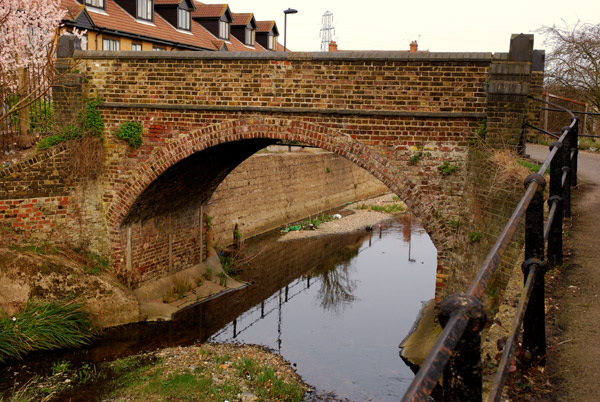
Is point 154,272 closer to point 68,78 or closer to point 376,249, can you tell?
point 68,78

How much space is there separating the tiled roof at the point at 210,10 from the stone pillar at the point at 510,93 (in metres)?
25.8

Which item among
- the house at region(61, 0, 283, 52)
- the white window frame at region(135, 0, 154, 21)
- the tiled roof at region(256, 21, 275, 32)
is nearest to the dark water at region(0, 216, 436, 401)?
the house at region(61, 0, 283, 52)

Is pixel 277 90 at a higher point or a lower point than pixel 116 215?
higher

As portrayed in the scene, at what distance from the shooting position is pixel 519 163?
8969 mm

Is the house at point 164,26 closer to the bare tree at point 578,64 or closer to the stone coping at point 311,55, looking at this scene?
the stone coping at point 311,55

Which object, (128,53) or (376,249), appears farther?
(376,249)

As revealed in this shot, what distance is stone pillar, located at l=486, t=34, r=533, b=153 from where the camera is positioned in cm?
900

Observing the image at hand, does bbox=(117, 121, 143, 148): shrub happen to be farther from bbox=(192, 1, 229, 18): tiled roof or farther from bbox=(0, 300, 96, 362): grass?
bbox=(192, 1, 229, 18): tiled roof

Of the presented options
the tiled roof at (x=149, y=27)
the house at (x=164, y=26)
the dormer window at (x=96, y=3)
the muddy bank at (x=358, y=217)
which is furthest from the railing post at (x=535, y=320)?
the dormer window at (x=96, y=3)

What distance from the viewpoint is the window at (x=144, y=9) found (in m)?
26.6

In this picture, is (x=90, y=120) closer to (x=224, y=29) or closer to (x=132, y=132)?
(x=132, y=132)

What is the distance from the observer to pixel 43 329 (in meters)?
10.8

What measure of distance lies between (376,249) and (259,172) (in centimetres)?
571

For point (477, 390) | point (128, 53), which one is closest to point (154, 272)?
point (128, 53)
